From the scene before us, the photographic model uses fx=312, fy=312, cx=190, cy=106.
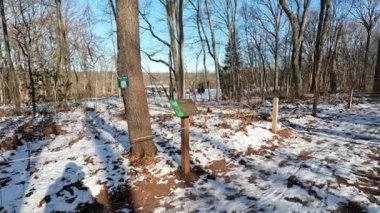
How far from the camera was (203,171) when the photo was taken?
19.1ft

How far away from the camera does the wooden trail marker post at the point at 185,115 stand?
17.4 feet

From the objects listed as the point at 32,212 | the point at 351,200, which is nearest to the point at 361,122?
the point at 351,200

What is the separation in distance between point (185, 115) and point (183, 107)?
14cm

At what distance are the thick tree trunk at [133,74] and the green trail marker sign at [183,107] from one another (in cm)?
100

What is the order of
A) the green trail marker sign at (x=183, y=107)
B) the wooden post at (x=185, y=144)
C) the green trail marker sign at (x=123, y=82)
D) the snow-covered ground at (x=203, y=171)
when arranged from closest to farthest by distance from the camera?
1. the snow-covered ground at (x=203, y=171)
2. the green trail marker sign at (x=183, y=107)
3. the wooden post at (x=185, y=144)
4. the green trail marker sign at (x=123, y=82)

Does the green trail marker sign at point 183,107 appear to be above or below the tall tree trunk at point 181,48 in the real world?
below

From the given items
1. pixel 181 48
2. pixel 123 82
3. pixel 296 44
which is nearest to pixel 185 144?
pixel 123 82

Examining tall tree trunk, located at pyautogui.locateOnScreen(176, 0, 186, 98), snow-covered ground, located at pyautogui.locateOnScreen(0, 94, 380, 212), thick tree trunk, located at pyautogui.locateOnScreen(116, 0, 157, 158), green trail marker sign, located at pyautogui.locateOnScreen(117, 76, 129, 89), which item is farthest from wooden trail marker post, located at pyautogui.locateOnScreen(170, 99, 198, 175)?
tall tree trunk, located at pyautogui.locateOnScreen(176, 0, 186, 98)

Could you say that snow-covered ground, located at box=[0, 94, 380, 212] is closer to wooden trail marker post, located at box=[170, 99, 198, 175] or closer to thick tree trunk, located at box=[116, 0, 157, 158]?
wooden trail marker post, located at box=[170, 99, 198, 175]

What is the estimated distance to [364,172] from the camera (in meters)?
5.51

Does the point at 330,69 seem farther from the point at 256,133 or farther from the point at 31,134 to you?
the point at 31,134

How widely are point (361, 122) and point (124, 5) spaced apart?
28.6ft

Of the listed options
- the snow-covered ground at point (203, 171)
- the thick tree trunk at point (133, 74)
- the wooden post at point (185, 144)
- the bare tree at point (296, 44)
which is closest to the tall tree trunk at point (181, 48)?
the bare tree at point (296, 44)

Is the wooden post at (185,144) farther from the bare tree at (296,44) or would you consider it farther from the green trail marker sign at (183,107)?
the bare tree at (296,44)
